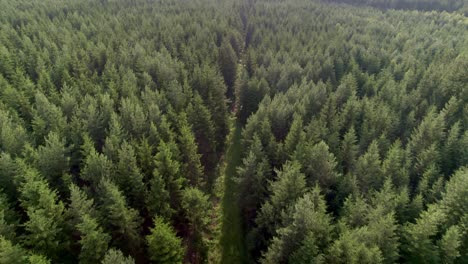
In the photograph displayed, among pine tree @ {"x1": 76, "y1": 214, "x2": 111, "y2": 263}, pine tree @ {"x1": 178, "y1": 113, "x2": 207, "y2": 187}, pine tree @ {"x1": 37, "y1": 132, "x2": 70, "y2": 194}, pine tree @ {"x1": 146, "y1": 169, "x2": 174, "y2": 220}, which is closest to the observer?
pine tree @ {"x1": 76, "y1": 214, "x2": 111, "y2": 263}

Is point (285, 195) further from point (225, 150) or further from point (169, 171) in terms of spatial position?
point (225, 150)

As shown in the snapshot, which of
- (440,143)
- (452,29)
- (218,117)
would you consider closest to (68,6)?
(218,117)

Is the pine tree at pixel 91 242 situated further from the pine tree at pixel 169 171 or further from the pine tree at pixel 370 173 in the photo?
the pine tree at pixel 370 173

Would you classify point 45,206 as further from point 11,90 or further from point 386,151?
point 386,151

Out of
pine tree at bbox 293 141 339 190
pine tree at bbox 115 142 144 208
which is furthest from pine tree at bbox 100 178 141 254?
pine tree at bbox 293 141 339 190

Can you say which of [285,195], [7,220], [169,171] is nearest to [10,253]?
[7,220]

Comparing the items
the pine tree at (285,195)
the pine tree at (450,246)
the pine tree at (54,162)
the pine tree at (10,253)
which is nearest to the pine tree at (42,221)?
the pine tree at (10,253)

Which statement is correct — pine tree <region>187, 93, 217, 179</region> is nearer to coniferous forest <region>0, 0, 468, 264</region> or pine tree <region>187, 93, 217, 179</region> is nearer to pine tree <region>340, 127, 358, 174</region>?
coniferous forest <region>0, 0, 468, 264</region>
